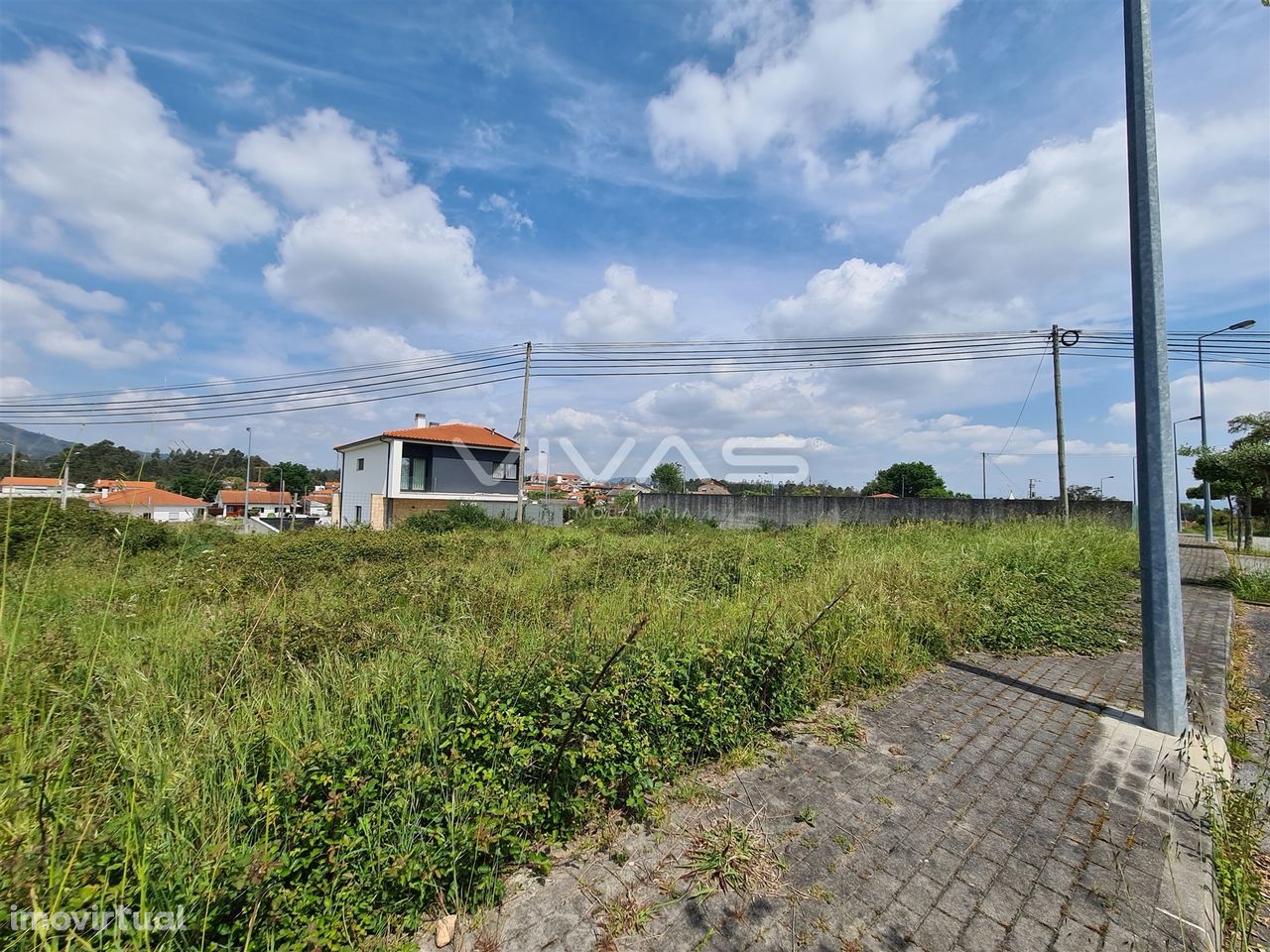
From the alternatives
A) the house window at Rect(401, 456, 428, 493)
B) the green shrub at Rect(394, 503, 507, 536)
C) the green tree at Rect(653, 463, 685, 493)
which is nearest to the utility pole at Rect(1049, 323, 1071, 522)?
the green shrub at Rect(394, 503, 507, 536)

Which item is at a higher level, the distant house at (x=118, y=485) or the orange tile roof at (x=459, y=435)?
the orange tile roof at (x=459, y=435)

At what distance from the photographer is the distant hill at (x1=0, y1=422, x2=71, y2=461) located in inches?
81.7

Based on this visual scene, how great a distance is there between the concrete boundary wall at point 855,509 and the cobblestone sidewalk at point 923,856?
41.1 ft

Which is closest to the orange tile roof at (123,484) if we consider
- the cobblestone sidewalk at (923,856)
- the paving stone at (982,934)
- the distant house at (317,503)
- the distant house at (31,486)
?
the distant house at (31,486)

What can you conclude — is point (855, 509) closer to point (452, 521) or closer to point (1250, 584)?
point (1250, 584)

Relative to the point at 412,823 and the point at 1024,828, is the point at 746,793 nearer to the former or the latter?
the point at 1024,828

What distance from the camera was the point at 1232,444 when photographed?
30.8 feet

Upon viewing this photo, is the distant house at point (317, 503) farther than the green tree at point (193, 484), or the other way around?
the distant house at point (317, 503)

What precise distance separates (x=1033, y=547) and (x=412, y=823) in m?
9.27

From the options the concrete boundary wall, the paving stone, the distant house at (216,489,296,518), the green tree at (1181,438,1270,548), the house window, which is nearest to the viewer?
the paving stone

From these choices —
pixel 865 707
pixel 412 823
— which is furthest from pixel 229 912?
pixel 865 707

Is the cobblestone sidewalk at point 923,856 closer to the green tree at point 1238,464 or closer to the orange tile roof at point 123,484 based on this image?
the orange tile roof at point 123,484

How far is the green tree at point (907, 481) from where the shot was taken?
47.4 meters

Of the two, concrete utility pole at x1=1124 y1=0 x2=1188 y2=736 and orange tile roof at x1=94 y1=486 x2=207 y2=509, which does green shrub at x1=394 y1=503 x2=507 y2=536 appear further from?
concrete utility pole at x1=1124 y1=0 x2=1188 y2=736
